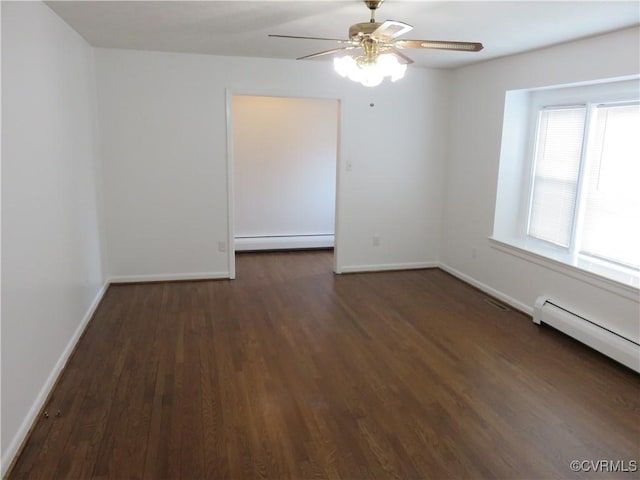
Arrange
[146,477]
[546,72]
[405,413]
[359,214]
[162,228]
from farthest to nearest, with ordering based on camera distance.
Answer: [359,214] < [162,228] < [546,72] < [405,413] < [146,477]

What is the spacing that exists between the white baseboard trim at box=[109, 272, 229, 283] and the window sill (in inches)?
123

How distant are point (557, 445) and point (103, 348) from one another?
3.04 meters

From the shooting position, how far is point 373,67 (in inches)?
99.3

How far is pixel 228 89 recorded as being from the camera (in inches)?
189

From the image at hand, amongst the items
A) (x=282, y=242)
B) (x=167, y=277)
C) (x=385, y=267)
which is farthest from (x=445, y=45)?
(x=282, y=242)

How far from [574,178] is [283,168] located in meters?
3.84

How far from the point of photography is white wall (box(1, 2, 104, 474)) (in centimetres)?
225

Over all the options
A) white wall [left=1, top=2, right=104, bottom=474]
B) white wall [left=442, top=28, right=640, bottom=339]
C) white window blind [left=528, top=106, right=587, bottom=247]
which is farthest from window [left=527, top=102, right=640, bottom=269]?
white wall [left=1, top=2, right=104, bottom=474]

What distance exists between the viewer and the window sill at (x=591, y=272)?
328 cm

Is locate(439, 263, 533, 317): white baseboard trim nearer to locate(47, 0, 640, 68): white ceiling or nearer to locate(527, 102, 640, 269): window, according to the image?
locate(527, 102, 640, 269): window

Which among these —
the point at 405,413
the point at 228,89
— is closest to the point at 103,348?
the point at 405,413

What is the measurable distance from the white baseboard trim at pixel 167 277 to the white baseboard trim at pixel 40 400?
95cm

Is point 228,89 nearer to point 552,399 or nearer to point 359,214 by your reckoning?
point 359,214

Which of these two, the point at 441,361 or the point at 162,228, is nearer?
the point at 441,361
